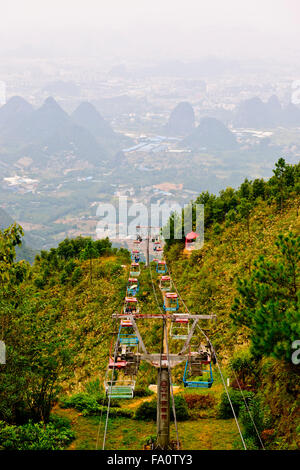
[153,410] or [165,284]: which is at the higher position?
[165,284]

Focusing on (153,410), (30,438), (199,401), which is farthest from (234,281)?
(30,438)

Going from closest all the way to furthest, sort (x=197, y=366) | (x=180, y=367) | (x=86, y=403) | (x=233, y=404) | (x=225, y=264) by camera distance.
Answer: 1. (x=197, y=366)
2. (x=233, y=404)
3. (x=86, y=403)
4. (x=180, y=367)
5. (x=225, y=264)

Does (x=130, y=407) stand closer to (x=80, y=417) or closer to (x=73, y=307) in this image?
(x=80, y=417)

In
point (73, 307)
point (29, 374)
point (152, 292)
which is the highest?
point (29, 374)

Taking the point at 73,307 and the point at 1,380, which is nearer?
the point at 1,380

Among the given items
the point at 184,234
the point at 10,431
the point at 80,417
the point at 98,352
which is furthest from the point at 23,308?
the point at 184,234

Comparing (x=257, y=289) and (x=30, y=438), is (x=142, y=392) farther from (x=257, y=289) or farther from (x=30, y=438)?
(x=257, y=289)

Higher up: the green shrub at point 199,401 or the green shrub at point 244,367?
the green shrub at point 244,367

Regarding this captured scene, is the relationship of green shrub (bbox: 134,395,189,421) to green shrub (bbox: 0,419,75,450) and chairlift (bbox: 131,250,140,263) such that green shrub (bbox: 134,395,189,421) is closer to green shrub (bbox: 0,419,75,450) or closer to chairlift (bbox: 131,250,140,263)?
green shrub (bbox: 0,419,75,450)

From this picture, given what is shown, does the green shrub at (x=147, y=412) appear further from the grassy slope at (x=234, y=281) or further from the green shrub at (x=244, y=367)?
the grassy slope at (x=234, y=281)

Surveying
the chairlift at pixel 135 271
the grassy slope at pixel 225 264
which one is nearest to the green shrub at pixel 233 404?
the grassy slope at pixel 225 264

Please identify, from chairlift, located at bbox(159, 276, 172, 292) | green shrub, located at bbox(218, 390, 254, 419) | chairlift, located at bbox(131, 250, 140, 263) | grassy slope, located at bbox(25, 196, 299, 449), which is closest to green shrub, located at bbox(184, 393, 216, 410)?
grassy slope, located at bbox(25, 196, 299, 449)
